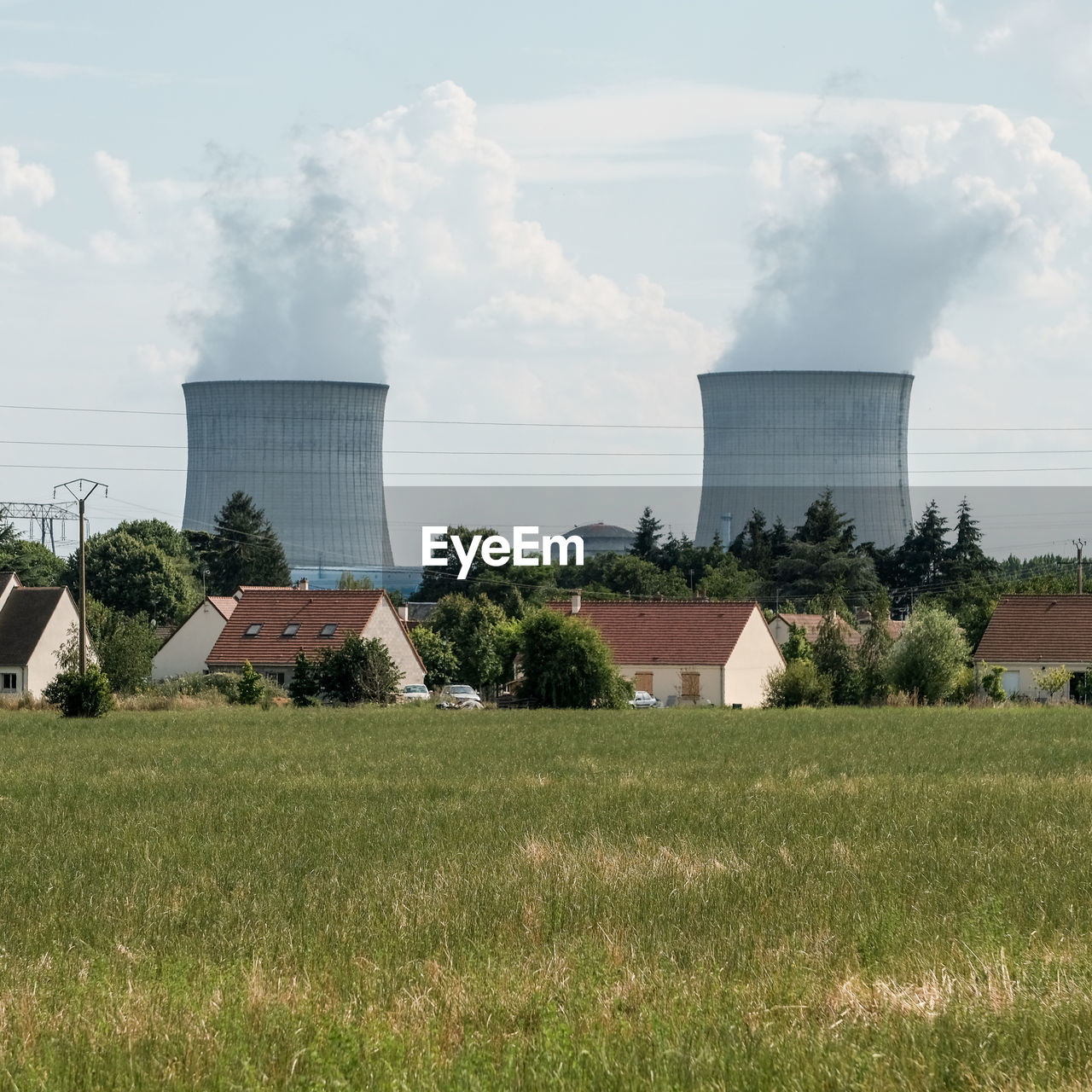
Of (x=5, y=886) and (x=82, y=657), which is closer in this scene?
(x=5, y=886)

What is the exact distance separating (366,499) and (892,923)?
269 feet

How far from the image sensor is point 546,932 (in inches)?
442

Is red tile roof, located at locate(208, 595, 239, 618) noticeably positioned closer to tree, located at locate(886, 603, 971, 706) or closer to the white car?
the white car

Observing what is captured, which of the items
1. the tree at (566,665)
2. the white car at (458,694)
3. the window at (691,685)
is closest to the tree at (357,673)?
the white car at (458,694)

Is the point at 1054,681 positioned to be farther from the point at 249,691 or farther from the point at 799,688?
the point at 249,691

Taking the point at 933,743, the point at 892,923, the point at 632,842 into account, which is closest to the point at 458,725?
the point at 933,743

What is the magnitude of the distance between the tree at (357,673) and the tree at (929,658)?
18463 mm

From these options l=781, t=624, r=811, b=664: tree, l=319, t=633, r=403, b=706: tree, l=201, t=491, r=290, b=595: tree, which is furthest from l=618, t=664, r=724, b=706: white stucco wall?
l=201, t=491, r=290, b=595: tree

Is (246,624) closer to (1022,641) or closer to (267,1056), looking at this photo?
(1022,641)

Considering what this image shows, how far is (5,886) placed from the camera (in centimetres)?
1334

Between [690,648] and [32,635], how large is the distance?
26.7m

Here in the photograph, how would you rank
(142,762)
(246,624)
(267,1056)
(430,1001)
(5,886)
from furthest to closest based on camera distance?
1. (246,624)
2. (142,762)
3. (5,886)
4. (430,1001)
5. (267,1056)

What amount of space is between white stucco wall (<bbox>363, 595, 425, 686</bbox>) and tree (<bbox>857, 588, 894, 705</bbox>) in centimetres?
1791

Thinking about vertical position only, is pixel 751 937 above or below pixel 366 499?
below
